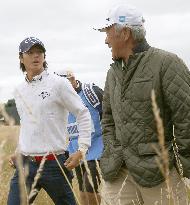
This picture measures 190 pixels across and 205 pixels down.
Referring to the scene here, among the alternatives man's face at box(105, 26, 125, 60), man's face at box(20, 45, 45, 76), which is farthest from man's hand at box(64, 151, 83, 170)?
man's face at box(105, 26, 125, 60)

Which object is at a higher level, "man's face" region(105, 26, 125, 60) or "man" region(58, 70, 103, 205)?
"man's face" region(105, 26, 125, 60)

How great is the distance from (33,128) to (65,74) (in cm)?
174

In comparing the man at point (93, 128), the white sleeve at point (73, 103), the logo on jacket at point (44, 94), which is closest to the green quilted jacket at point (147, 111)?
the white sleeve at point (73, 103)

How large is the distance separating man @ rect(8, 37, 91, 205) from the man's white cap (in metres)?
1.08

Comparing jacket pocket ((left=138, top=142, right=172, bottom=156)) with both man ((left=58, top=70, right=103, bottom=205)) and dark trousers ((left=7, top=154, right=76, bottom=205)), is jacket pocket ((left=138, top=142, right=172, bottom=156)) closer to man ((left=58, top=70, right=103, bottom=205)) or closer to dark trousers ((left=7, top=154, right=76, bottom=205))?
dark trousers ((left=7, top=154, right=76, bottom=205))

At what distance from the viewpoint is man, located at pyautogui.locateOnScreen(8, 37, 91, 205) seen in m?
4.63

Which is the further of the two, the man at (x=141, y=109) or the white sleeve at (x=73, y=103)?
the white sleeve at (x=73, y=103)

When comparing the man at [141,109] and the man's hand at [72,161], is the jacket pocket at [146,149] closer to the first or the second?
the man at [141,109]

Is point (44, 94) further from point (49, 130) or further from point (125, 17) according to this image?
point (125, 17)

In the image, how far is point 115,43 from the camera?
3729mm

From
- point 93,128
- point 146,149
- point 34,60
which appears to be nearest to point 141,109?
point 146,149

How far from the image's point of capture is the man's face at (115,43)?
3721 millimetres

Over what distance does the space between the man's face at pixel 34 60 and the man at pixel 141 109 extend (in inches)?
42.7

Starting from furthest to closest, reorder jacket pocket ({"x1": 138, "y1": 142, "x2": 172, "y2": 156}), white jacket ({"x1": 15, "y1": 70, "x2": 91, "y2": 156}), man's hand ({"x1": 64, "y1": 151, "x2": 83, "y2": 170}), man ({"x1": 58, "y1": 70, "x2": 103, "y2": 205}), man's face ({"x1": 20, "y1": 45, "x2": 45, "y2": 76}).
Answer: man ({"x1": 58, "y1": 70, "x2": 103, "y2": 205}), man's face ({"x1": 20, "y1": 45, "x2": 45, "y2": 76}), white jacket ({"x1": 15, "y1": 70, "x2": 91, "y2": 156}), man's hand ({"x1": 64, "y1": 151, "x2": 83, "y2": 170}), jacket pocket ({"x1": 138, "y1": 142, "x2": 172, "y2": 156})
